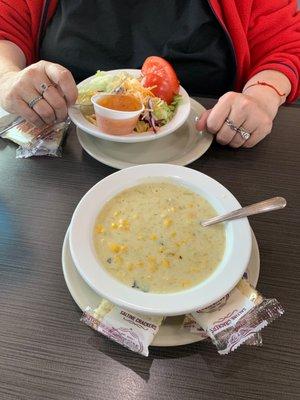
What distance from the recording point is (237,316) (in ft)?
2.17

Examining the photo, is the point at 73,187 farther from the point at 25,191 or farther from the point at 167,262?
the point at 167,262

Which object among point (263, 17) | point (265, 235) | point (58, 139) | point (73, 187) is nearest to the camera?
point (265, 235)

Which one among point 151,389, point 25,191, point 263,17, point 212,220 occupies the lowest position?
point 25,191

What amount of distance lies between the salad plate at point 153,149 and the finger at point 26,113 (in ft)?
0.41

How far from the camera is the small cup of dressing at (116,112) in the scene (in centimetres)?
102

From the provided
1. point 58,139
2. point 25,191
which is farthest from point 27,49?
point 25,191

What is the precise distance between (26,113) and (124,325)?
692mm

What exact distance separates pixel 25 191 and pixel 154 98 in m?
0.49

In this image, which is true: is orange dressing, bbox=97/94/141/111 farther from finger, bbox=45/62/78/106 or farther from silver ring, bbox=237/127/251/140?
silver ring, bbox=237/127/251/140

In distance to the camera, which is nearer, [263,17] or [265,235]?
[265,235]

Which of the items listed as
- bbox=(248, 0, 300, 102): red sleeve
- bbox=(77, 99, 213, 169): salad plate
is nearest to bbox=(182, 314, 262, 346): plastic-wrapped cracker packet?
bbox=(77, 99, 213, 169): salad plate

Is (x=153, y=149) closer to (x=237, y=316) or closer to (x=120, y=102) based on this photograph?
(x=120, y=102)

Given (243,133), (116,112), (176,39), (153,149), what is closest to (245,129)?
(243,133)

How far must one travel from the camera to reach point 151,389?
627mm
